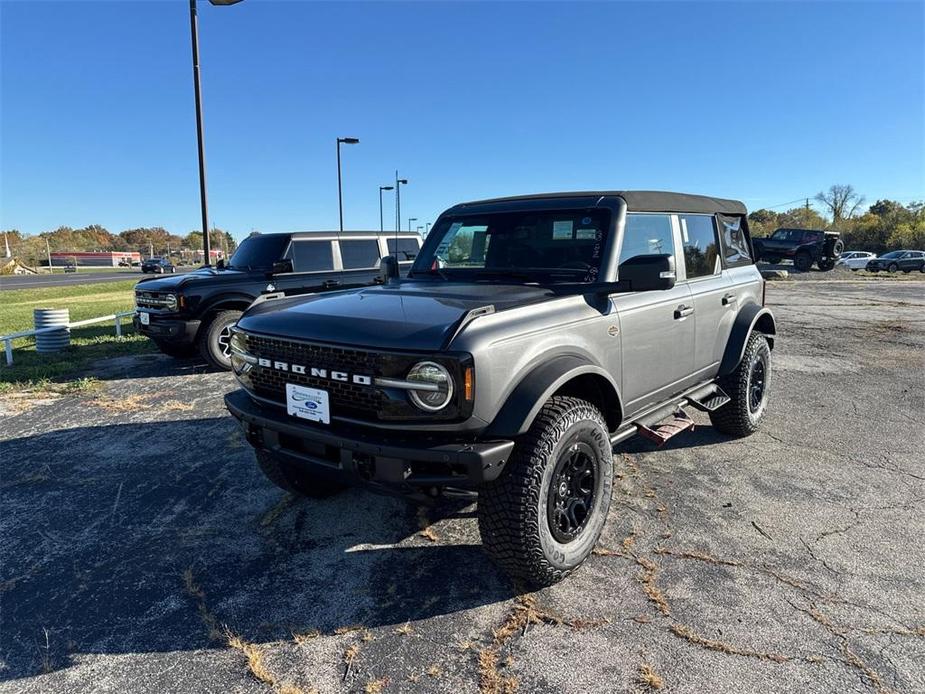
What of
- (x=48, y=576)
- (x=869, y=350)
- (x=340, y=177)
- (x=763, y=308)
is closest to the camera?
(x=48, y=576)

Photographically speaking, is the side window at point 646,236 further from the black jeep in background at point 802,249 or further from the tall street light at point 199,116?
the black jeep in background at point 802,249

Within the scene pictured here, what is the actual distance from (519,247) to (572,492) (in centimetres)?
166

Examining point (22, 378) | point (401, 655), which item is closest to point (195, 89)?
point (22, 378)

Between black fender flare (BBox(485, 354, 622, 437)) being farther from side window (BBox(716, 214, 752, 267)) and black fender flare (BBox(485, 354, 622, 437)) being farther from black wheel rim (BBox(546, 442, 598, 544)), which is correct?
side window (BBox(716, 214, 752, 267))

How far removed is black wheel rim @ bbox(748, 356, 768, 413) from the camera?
496 cm

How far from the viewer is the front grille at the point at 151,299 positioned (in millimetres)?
7375

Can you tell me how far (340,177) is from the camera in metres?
26.5

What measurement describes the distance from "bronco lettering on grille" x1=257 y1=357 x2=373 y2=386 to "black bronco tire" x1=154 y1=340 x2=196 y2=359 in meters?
5.12

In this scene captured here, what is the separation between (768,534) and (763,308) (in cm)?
236

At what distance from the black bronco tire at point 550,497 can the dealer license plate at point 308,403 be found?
827 millimetres

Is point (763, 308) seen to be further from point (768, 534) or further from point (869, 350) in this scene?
point (869, 350)

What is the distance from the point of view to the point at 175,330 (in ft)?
23.8

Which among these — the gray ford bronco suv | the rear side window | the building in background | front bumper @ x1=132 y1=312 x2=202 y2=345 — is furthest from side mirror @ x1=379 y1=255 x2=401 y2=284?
the building in background

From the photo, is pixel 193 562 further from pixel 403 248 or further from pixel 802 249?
pixel 802 249
